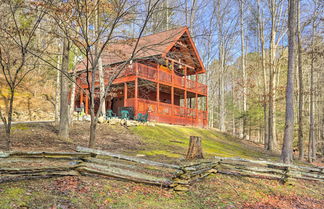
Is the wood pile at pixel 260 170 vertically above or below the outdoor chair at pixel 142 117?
below

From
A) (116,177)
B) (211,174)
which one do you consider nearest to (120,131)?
(211,174)

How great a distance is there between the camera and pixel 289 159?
8.59 m

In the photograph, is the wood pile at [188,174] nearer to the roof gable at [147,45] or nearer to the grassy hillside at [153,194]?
the grassy hillside at [153,194]

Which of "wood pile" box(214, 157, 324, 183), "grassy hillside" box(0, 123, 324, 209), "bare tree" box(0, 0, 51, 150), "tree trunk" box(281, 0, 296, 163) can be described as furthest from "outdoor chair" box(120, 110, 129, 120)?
"tree trunk" box(281, 0, 296, 163)

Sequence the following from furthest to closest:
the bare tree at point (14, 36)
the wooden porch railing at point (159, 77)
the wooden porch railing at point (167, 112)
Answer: the wooden porch railing at point (167, 112), the wooden porch railing at point (159, 77), the bare tree at point (14, 36)

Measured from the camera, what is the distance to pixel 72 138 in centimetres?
1062

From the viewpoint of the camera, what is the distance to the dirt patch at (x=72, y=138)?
858cm

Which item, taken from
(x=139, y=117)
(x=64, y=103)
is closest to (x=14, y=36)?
(x=64, y=103)

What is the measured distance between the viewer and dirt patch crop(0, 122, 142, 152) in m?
8.58

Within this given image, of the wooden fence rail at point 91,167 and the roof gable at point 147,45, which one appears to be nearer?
the wooden fence rail at point 91,167

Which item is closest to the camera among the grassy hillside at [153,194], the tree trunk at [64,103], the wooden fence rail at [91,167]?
the grassy hillside at [153,194]

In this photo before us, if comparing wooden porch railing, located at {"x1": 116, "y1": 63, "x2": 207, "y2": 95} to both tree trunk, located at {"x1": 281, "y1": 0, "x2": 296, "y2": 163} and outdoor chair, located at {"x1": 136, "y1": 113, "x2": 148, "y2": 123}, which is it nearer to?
outdoor chair, located at {"x1": 136, "y1": 113, "x2": 148, "y2": 123}

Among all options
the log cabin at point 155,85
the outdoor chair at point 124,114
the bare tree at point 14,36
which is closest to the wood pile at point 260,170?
the bare tree at point 14,36

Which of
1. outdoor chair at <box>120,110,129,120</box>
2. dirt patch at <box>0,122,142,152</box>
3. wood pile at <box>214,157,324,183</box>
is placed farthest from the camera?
outdoor chair at <box>120,110,129,120</box>
